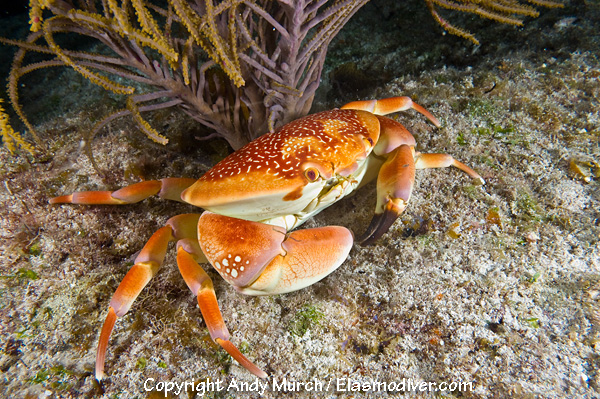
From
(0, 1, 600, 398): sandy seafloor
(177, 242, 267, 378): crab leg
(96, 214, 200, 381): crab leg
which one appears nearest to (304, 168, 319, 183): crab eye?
(0, 1, 600, 398): sandy seafloor

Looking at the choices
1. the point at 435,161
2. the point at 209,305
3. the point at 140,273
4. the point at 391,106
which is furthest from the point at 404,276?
the point at 140,273

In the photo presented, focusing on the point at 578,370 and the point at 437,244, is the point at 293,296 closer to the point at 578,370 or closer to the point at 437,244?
the point at 437,244

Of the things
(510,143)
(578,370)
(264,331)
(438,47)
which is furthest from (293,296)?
(438,47)

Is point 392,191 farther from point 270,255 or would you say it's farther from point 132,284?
point 132,284

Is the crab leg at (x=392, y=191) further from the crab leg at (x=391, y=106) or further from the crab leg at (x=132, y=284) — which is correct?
the crab leg at (x=132, y=284)

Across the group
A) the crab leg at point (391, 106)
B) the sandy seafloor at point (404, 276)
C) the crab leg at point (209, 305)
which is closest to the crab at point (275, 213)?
the crab leg at point (209, 305)
